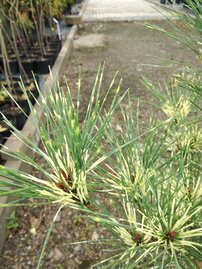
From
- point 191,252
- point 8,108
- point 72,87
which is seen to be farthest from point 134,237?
point 72,87

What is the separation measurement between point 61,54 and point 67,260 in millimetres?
3167

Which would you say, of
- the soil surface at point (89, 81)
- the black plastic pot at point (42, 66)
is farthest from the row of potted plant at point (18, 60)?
the soil surface at point (89, 81)

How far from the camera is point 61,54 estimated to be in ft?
13.2

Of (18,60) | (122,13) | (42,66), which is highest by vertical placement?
(18,60)

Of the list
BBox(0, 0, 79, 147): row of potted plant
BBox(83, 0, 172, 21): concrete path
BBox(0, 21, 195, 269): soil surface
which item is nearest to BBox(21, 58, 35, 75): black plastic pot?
BBox(0, 0, 79, 147): row of potted plant

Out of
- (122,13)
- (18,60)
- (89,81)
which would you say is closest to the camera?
(18,60)

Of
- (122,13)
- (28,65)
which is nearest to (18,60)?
(28,65)

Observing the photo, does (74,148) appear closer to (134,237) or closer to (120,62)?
(134,237)

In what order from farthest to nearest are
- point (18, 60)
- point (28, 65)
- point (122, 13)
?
1. point (122, 13)
2. point (28, 65)
3. point (18, 60)

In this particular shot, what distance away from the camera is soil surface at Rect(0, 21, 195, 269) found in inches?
59.7

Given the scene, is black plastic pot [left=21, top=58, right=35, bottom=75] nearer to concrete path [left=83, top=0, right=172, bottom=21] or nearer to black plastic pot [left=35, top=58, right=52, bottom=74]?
black plastic pot [left=35, top=58, right=52, bottom=74]

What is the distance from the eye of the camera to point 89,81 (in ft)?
11.8

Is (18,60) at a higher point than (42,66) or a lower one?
higher

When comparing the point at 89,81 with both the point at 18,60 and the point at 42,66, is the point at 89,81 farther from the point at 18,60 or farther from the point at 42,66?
the point at 18,60
